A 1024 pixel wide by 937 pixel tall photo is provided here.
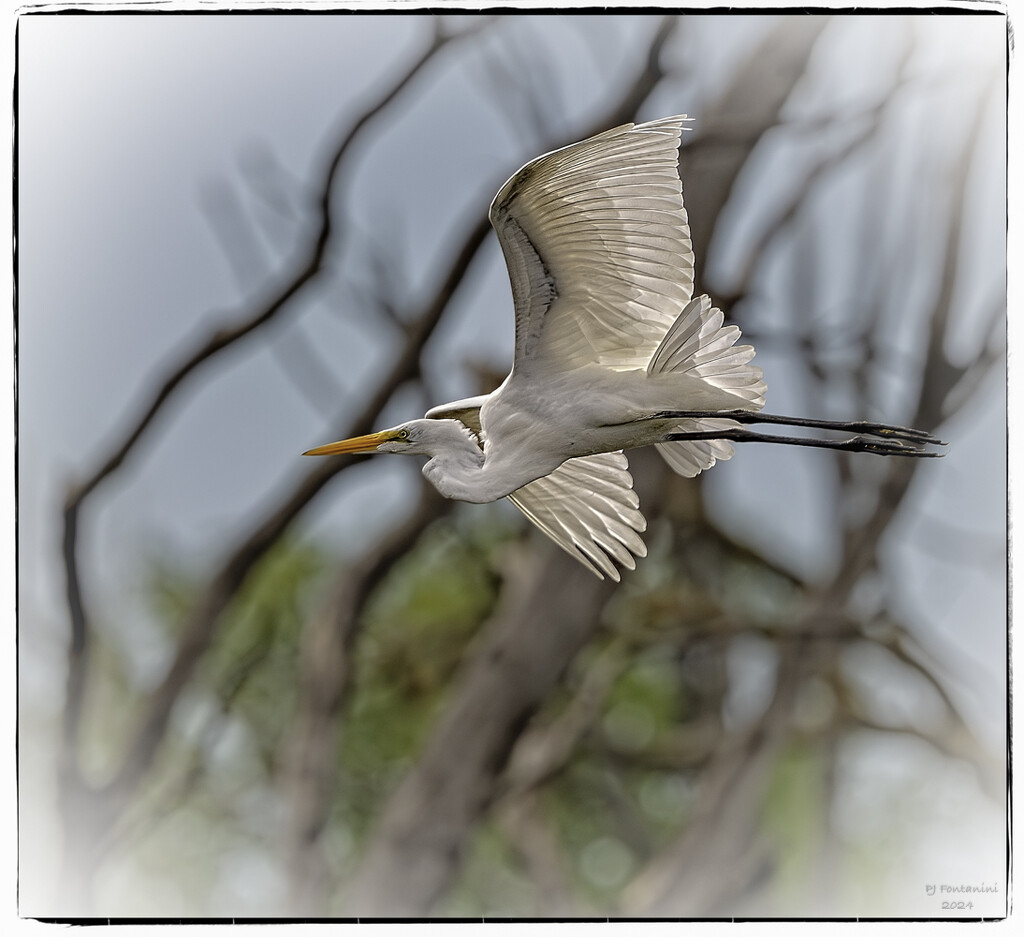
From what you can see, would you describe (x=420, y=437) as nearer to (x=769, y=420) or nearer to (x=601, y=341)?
(x=601, y=341)

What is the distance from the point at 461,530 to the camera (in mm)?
2959

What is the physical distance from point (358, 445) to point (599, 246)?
18.2 inches

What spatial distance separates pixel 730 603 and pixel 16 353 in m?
1.80

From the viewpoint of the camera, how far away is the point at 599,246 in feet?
4.23

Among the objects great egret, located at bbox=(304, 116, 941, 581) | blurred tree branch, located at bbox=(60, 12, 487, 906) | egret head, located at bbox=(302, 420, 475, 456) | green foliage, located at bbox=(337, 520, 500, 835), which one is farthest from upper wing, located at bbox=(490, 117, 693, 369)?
green foliage, located at bbox=(337, 520, 500, 835)

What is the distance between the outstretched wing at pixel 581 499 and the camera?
5.01 ft

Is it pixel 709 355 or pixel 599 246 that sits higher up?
pixel 599 246

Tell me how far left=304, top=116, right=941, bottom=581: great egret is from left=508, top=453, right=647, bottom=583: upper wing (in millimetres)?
93

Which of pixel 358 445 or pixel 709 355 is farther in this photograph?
pixel 358 445

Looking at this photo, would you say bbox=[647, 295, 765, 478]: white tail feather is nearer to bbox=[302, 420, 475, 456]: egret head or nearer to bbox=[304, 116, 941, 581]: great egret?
bbox=[304, 116, 941, 581]: great egret

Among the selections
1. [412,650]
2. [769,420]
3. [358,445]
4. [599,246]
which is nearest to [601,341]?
[599,246]

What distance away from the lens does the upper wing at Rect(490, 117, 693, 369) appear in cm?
122

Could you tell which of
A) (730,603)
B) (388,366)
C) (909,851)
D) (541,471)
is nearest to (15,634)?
(388,366)

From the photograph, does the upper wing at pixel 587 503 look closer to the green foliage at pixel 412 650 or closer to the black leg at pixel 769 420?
the black leg at pixel 769 420
